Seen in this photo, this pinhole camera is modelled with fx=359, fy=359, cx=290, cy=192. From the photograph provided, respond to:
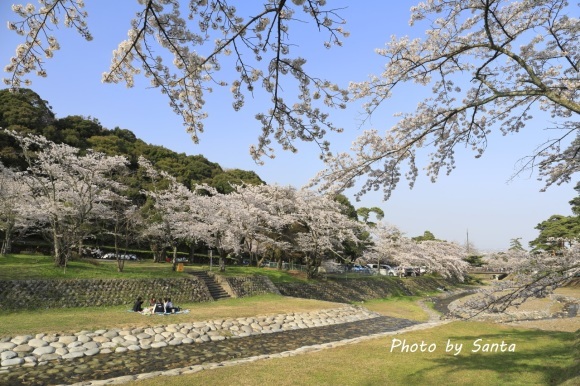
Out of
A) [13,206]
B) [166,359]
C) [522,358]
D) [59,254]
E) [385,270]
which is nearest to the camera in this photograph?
[522,358]

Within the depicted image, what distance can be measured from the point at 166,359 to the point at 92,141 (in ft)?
111

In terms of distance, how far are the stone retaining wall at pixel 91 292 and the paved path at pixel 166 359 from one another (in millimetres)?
6874

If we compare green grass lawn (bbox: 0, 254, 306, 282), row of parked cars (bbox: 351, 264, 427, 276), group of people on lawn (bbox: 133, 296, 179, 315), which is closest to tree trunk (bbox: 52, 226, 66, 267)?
green grass lawn (bbox: 0, 254, 306, 282)

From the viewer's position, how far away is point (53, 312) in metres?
14.4

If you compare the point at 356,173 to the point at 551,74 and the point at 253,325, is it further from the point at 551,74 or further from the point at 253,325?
the point at 253,325

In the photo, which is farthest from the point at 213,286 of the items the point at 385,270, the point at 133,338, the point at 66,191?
the point at 385,270

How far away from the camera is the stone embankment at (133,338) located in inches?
377

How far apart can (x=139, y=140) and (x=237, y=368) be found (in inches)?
1692

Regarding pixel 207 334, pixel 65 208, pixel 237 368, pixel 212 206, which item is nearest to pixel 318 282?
pixel 212 206

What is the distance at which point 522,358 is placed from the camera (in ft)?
29.9

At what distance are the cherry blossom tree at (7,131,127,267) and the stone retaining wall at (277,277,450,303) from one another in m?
12.9

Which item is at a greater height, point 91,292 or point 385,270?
point 385,270

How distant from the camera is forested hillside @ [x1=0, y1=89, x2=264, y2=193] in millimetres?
32094

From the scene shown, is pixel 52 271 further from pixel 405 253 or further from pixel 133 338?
pixel 405 253
